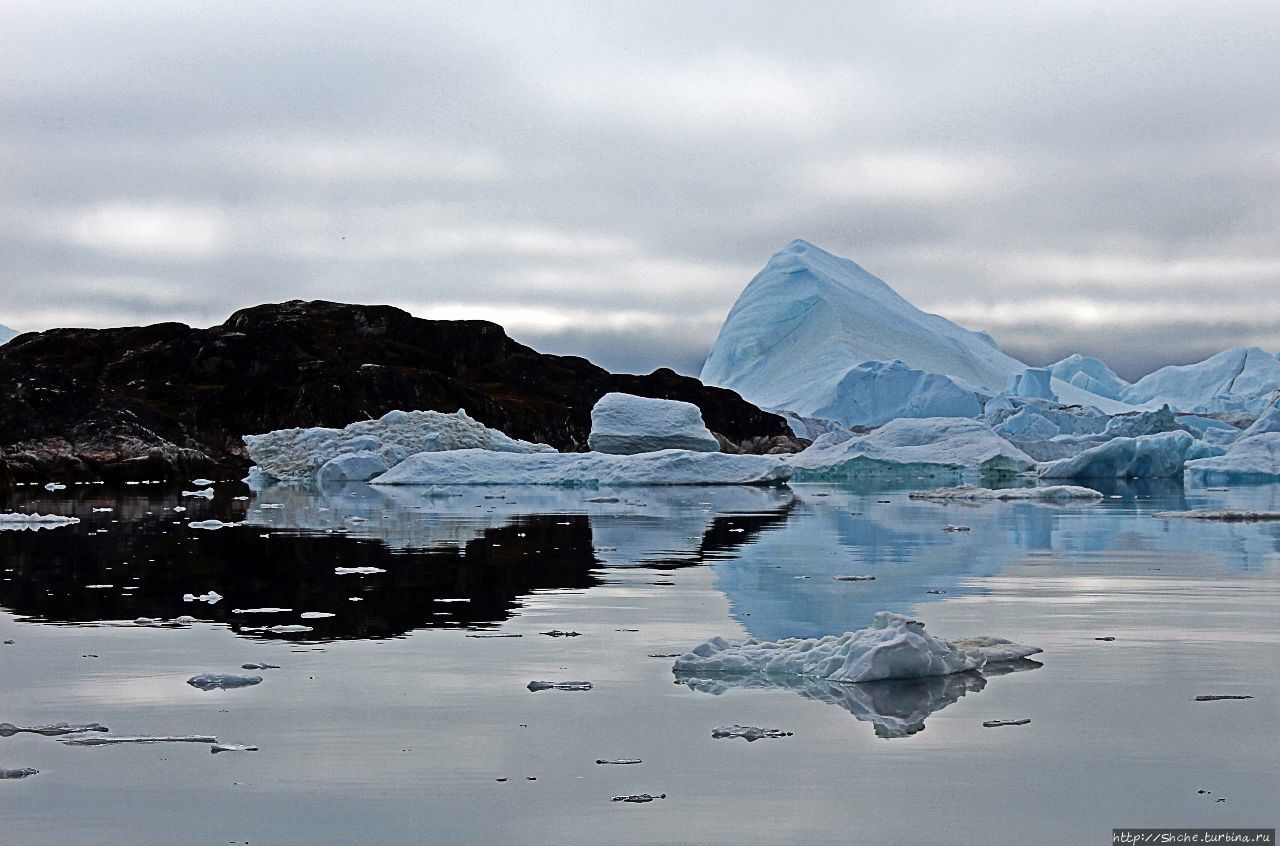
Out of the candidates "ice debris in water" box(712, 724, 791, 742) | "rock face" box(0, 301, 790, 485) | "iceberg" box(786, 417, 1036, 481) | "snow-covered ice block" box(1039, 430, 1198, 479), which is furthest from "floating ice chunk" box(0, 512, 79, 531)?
"rock face" box(0, 301, 790, 485)

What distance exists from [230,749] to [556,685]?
1647 mm

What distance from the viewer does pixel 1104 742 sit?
5.16m

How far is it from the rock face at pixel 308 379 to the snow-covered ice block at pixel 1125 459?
96.0 ft

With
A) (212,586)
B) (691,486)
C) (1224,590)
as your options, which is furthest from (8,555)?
(691,486)

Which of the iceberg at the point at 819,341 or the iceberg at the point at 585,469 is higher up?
the iceberg at the point at 819,341

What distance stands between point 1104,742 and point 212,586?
7.29m

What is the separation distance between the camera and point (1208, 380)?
4161 inches

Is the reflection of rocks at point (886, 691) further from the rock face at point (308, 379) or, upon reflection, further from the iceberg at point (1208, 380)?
the iceberg at point (1208, 380)

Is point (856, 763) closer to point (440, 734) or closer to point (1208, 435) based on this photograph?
point (440, 734)

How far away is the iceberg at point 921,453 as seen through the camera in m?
37.9

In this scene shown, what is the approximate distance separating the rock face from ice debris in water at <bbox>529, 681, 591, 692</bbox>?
45084mm

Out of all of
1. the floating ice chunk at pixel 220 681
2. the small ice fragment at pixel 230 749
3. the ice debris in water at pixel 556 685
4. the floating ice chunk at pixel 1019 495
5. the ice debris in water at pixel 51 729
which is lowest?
the small ice fragment at pixel 230 749

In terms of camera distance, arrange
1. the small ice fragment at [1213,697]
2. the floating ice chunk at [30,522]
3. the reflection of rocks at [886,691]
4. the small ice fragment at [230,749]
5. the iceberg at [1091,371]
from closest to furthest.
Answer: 1. the small ice fragment at [230,749]
2. the reflection of rocks at [886,691]
3. the small ice fragment at [1213,697]
4. the floating ice chunk at [30,522]
5. the iceberg at [1091,371]

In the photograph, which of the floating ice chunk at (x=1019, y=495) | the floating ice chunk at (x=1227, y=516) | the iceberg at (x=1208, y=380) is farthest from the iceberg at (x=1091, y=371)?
the floating ice chunk at (x=1227, y=516)
